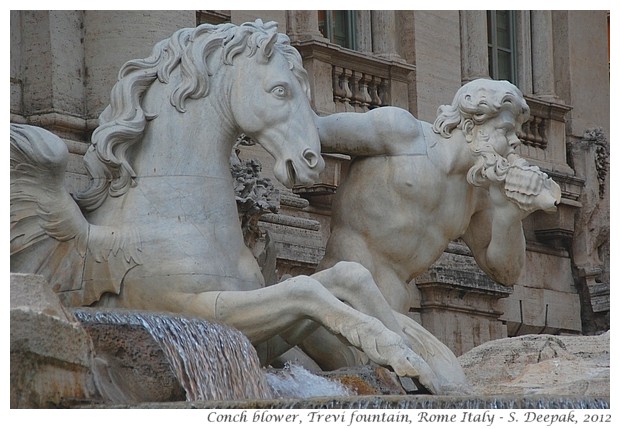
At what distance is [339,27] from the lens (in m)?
17.9

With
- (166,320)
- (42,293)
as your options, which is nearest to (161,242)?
(166,320)

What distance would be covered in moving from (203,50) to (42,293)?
284cm

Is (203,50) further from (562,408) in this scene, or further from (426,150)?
(562,408)

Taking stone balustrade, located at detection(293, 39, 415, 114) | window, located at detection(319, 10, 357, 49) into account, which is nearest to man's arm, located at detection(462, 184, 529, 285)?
stone balustrade, located at detection(293, 39, 415, 114)

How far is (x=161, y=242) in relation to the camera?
11070 millimetres

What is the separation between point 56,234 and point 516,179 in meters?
2.27

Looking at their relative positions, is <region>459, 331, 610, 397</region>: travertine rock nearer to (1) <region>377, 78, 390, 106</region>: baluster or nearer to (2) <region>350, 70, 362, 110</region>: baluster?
(2) <region>350, 70, 362, 110</region>: baluster

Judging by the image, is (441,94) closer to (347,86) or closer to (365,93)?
(365,93)

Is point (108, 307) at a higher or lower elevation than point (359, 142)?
lower

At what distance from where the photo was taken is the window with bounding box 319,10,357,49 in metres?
17.7

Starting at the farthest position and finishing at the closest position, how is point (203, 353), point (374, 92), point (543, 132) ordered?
point (543, 132), point (374, 92), point (203, 353)

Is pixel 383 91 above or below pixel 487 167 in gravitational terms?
above

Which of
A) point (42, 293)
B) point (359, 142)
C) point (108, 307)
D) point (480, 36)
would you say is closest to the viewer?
point (42, 293)

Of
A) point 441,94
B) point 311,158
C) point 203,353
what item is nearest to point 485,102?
point 311,158
